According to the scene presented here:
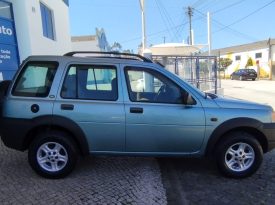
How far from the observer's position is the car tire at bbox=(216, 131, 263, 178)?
5.35 m

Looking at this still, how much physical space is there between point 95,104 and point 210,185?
2.02 m

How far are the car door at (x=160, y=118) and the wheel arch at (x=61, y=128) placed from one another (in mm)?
662

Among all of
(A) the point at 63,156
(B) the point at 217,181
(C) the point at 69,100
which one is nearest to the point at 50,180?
(A) the point at 63,156

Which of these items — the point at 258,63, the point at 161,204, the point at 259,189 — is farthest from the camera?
the point at 258,63

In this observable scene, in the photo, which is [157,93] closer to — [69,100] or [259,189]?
[69,100]

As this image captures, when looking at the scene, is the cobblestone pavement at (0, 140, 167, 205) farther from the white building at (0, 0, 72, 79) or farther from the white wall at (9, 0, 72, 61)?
the white wall at (9, 0, 72, 61)

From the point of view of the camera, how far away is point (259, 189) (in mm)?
5023

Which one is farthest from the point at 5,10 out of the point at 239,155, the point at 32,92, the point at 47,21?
the point at 239,155

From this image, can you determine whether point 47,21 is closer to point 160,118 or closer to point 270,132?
point 160,118

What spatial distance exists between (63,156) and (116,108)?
42.5 inches

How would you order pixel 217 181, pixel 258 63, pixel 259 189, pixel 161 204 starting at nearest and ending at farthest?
pixel 161 204
pixel 259 189
pixel 217 181
pixel 258 63

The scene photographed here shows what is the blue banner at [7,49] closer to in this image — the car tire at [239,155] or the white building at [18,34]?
the white building at [18,34]

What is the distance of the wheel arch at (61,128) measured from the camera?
523 centimetres

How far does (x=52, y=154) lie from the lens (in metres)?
5.36
